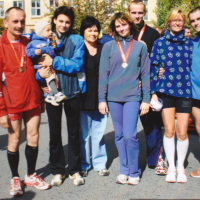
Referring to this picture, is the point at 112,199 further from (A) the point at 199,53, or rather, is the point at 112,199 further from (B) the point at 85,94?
(A) the point at 199,53

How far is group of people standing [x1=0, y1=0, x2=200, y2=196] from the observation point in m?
3.55

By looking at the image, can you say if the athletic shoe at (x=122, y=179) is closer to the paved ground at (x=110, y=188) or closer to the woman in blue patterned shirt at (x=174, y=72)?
the paved ground at (x=110, y=188)

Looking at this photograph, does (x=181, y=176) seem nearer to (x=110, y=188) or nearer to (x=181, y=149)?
(x=181, y=149)

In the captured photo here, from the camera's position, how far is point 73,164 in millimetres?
4055

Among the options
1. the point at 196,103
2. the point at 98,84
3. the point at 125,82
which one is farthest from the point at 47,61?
the point at 196,103

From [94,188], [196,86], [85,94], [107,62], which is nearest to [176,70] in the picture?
[196,86]

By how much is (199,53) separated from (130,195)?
192 cm

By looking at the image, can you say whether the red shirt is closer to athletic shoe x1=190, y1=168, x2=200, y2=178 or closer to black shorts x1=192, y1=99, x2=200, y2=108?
black shorts x1=192, y1=99, x2=200, y2=108

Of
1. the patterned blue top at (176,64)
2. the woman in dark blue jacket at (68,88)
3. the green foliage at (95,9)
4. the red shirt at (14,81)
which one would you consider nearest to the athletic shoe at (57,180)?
the woman in dark blue jacket at (68,88)

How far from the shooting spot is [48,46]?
358cm

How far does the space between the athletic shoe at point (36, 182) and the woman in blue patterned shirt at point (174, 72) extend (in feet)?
5.39

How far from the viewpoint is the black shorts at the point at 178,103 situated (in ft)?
12.5

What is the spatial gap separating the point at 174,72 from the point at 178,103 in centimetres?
40

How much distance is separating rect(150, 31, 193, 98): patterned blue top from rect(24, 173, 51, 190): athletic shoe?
6.14ft
